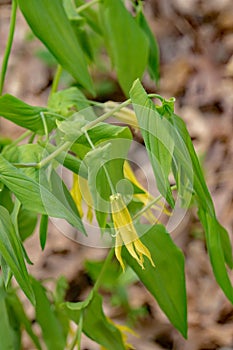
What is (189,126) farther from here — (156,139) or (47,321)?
(156,139)

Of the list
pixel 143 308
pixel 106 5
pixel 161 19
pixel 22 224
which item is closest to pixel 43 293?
pixel 22 224

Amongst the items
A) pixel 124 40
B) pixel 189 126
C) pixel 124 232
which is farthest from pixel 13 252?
pixel 189 126

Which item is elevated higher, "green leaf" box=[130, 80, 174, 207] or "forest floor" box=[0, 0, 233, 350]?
"green leaf" box=[130, 80, 174, 207]

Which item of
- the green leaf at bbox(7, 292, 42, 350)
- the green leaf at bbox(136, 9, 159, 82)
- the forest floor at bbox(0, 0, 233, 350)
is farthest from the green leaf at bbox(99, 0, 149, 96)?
the forest floor at bbox(0, 0, 233, 350)

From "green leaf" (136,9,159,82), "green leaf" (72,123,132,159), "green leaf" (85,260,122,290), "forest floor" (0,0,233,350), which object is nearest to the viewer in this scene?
"green leaf" (72,123,132,159)

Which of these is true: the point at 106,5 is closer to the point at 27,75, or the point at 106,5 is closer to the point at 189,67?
the point at 189,67

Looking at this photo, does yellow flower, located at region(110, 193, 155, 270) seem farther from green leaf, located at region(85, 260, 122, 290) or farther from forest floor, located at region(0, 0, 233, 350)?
forest floor, located at region(0, 0, 233, 350)
